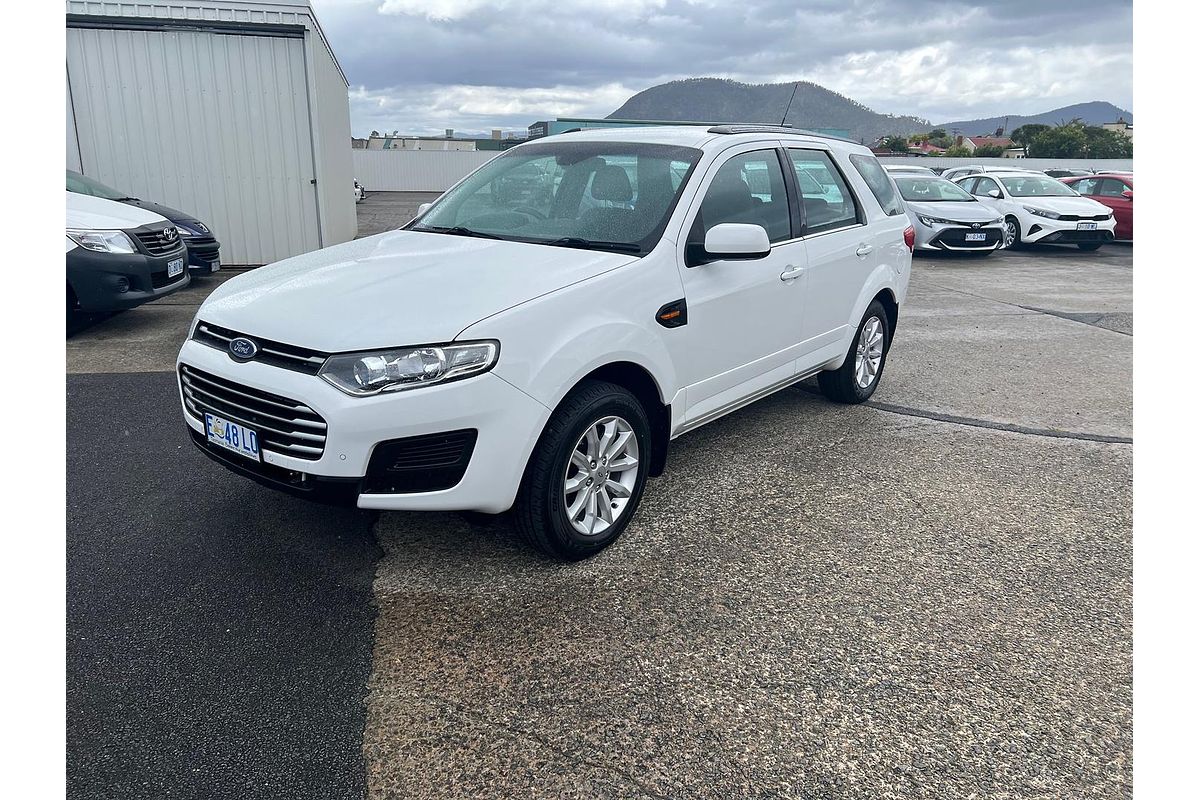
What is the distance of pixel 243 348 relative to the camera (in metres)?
3.12

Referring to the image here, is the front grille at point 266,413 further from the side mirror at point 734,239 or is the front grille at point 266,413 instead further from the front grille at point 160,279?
the front grille at point 160,279

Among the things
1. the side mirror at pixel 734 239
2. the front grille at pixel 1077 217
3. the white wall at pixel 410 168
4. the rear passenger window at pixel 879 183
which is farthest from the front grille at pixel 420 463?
the white wall at pixel 410 168

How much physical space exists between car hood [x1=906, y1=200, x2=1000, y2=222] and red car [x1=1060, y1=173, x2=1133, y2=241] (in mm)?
4271

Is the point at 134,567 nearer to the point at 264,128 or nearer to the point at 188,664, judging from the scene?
the point at 188,664

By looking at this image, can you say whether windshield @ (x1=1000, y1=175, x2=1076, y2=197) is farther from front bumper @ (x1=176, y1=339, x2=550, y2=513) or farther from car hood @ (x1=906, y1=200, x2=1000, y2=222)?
front bumper @ (x1=176, y1=339, x2=550, y2=513)

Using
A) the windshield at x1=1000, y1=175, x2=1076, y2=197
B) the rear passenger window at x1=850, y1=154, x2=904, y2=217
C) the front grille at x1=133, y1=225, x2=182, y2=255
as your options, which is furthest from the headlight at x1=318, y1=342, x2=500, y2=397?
the windshield at x1=1000, y1=175, x2=1076, y2=197

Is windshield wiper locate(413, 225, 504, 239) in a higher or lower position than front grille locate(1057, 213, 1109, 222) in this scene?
lower

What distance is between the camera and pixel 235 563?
343 centimetres

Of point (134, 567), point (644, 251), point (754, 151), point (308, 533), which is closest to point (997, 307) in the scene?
point (754, 151)

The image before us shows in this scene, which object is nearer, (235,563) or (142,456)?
(235,563)

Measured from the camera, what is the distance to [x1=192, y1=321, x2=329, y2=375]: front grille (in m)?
2.94

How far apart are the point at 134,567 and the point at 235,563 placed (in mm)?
403

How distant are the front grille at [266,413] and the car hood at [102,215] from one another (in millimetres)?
5327

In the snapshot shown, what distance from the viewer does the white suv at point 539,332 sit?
2908 mm
